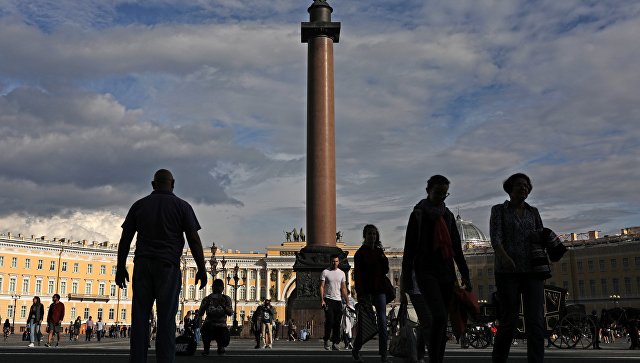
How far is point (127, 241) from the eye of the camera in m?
6.48

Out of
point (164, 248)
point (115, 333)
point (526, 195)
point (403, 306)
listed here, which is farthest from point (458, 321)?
point (115, 333)

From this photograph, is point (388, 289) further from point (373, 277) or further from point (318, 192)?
point (318, 192)

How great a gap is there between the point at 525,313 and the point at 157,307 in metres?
3.71

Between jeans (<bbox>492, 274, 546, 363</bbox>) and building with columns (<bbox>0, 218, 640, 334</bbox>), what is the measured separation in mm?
70317

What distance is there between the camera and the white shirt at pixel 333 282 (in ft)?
40.2

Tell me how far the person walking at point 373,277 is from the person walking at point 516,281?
9.33ft

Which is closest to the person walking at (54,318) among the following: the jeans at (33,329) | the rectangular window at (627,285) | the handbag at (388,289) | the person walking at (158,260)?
the jeans at (33,329)

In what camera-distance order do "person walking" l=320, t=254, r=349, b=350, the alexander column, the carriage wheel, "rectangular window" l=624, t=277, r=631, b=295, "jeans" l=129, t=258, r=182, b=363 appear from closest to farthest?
"jeans" l=129, t=258, r=182, b=363, "person walking" l=320, t=254, r=349, b=350, the carriage wheel, the alexander column, "rectangular window" l=624, t=277, r=631, b=295

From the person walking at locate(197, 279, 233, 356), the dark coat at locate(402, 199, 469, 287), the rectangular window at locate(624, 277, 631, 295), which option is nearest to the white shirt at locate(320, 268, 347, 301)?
the person walking at locate(197, 279, 233, 356)

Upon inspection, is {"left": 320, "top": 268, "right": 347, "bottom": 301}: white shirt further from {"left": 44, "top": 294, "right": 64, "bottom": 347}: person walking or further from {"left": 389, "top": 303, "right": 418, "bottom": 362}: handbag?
{"left": 44, "top": 294, "right": 64, "bottom": 347}: person walking

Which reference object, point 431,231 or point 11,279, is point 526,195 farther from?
point 11,279

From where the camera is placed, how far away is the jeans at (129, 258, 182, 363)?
6.14 m

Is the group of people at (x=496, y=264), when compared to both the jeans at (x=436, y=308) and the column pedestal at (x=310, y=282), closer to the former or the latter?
the jeans at (x=436, y=308)

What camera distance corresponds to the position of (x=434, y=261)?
22.6 ft
